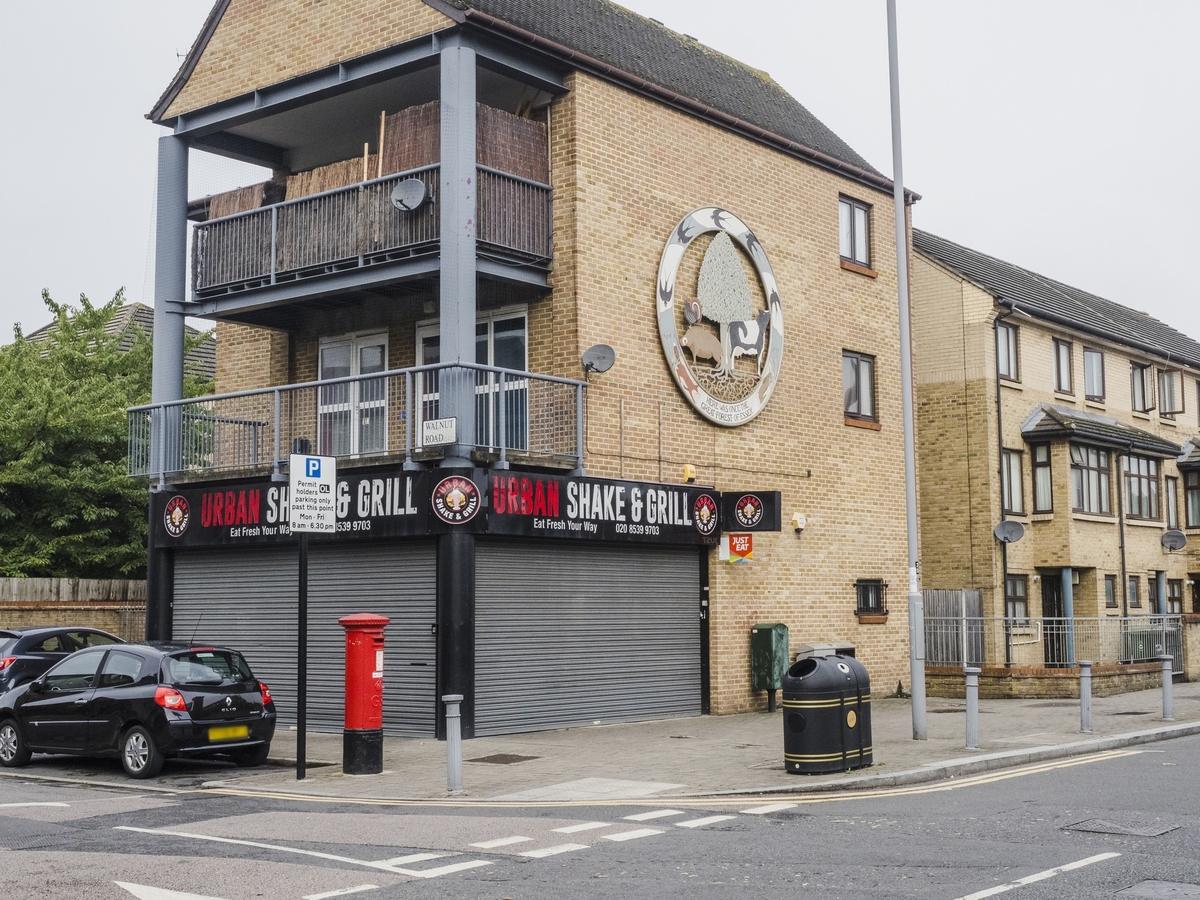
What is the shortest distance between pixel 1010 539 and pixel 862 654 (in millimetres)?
6780

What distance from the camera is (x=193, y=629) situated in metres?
19.8

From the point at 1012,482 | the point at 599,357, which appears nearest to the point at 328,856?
the point at 599,357

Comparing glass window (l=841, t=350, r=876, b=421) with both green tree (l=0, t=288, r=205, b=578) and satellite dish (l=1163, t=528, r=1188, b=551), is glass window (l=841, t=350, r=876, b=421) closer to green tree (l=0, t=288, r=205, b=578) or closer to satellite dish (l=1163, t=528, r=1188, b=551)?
green tree (l=0, t=288, r=205, b=578)

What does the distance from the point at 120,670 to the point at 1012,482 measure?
21.8 meters

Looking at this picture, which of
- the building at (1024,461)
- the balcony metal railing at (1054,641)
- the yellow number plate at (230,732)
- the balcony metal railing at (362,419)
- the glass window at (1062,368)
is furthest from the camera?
the glass window at (1062,368)

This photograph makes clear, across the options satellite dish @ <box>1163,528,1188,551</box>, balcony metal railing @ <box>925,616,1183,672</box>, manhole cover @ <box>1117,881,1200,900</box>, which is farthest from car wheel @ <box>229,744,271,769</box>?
satellite dish @ <box>1163,528,1188,551</box>

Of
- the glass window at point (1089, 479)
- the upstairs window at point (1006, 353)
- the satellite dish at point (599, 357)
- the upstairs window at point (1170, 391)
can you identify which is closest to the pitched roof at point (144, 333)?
the satellite dish at point (599, 357)

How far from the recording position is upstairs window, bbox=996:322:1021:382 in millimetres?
30281

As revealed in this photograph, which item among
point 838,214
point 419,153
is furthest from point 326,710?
point 838,214

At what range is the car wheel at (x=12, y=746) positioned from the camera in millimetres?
14898

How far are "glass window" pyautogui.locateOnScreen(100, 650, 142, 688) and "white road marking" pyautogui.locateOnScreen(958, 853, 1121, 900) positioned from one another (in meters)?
9.42

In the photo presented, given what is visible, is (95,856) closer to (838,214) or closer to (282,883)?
(282,883)

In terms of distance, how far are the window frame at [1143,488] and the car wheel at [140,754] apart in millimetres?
26151

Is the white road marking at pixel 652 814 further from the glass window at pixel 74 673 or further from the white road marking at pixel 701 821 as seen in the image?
the glass window at pixel 74 673
